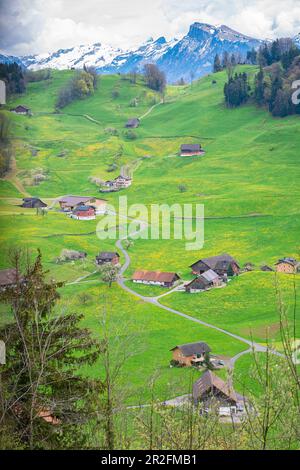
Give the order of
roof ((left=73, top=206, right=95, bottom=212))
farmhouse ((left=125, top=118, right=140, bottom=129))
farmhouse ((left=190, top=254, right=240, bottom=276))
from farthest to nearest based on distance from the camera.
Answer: farmhouse ((left=125, top=118, right=140, bottom=129)) < roof ((left=73, top=206, right=95, bottom=212)) < farmhouse ((left=190, top=254, right=240, bottom=276))

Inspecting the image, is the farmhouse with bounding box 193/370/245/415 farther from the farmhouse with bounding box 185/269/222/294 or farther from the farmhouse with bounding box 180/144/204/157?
the farmhouse with bounding box 180/144/204/157

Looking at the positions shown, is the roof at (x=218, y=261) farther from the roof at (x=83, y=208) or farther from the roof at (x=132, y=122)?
the roof at (x=132, y=122)

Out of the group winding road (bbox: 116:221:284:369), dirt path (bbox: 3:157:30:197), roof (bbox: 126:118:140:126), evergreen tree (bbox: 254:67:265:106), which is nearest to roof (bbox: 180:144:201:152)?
evergreen tree (bbox: 254:67:265:106)

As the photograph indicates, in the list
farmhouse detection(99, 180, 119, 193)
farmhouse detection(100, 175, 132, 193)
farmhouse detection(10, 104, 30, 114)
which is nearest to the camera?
farmhouse detection(99, 180, 119, 193)

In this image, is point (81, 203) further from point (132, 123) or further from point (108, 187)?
point (132, 123)

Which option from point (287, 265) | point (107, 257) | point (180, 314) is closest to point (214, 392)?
point (180, 314)
